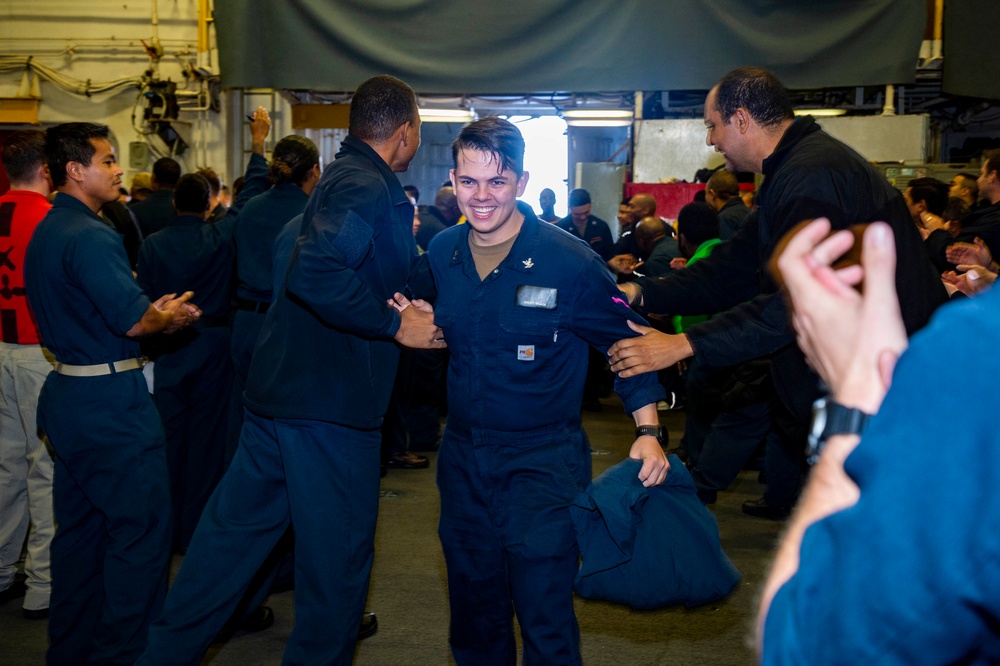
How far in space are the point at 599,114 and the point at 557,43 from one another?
5.03 ft

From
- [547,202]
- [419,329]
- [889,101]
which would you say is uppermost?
[889,101]

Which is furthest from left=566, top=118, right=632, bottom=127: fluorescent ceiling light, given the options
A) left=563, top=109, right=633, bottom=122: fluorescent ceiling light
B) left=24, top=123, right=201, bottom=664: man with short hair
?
left=24, top=123, right=201, bottom=664: man with short hair

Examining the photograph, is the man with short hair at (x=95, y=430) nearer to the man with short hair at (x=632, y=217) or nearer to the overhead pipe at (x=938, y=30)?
the man with short hair at (x=632, y=217)

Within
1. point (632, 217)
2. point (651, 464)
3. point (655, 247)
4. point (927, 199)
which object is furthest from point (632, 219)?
point (651, 464)

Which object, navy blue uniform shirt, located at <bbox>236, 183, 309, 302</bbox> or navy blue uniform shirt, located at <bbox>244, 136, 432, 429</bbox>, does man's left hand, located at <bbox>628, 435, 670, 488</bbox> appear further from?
navy blue uniform shirt, located at <bbox>236, 183, 309, 302</bbox>

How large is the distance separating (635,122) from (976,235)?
21.2 ft

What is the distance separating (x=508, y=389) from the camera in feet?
9.57

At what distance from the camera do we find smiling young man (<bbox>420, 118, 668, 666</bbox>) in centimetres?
289

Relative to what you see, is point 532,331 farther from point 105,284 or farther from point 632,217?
point 632,217

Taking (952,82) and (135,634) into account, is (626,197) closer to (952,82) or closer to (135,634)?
(952,82)

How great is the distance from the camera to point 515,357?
293cm

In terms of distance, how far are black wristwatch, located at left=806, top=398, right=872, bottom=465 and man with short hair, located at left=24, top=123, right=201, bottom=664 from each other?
9.77ft

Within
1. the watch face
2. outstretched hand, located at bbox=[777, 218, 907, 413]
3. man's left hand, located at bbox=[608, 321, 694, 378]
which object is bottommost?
man's left hand, located at bbox=[608, 321, 694, 378]

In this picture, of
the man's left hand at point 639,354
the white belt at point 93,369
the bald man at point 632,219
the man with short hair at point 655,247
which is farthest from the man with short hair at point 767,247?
the bald man at point 632,219
